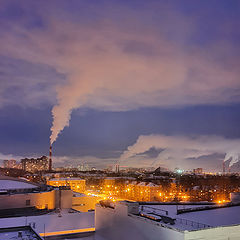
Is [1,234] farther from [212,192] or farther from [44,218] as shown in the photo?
[212,192]

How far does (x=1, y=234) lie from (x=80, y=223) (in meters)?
8.60

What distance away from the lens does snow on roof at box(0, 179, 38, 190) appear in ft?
95.8

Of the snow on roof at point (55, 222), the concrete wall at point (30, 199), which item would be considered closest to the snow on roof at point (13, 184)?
the concrete wall at point (30, 199)

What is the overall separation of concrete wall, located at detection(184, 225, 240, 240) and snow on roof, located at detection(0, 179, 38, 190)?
2279 cm

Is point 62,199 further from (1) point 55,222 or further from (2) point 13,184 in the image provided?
(1) point 55,222

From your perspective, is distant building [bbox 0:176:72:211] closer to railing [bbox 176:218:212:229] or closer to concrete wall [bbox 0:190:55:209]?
concrete wall [bbox 0:190:55:209]

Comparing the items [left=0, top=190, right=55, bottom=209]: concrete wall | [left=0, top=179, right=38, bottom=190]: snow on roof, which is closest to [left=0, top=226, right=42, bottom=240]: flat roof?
[left=0, top=190, right=55, bottom=209]: concrete wall

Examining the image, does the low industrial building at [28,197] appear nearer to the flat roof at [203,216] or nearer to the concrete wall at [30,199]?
the concrete wall at [30,199]

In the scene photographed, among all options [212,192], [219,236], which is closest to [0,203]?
[219,236]

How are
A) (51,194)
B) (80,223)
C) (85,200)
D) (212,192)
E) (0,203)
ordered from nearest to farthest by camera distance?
1. (80,223)
2. (0,203)
3. (51,194)
4. (85,200)
5. (212,192)

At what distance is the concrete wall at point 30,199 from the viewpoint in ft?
80.8

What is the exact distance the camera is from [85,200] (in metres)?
32.4

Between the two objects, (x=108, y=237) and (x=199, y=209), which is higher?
(x=199, y=209)

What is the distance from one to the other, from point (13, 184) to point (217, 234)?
81.9ft
